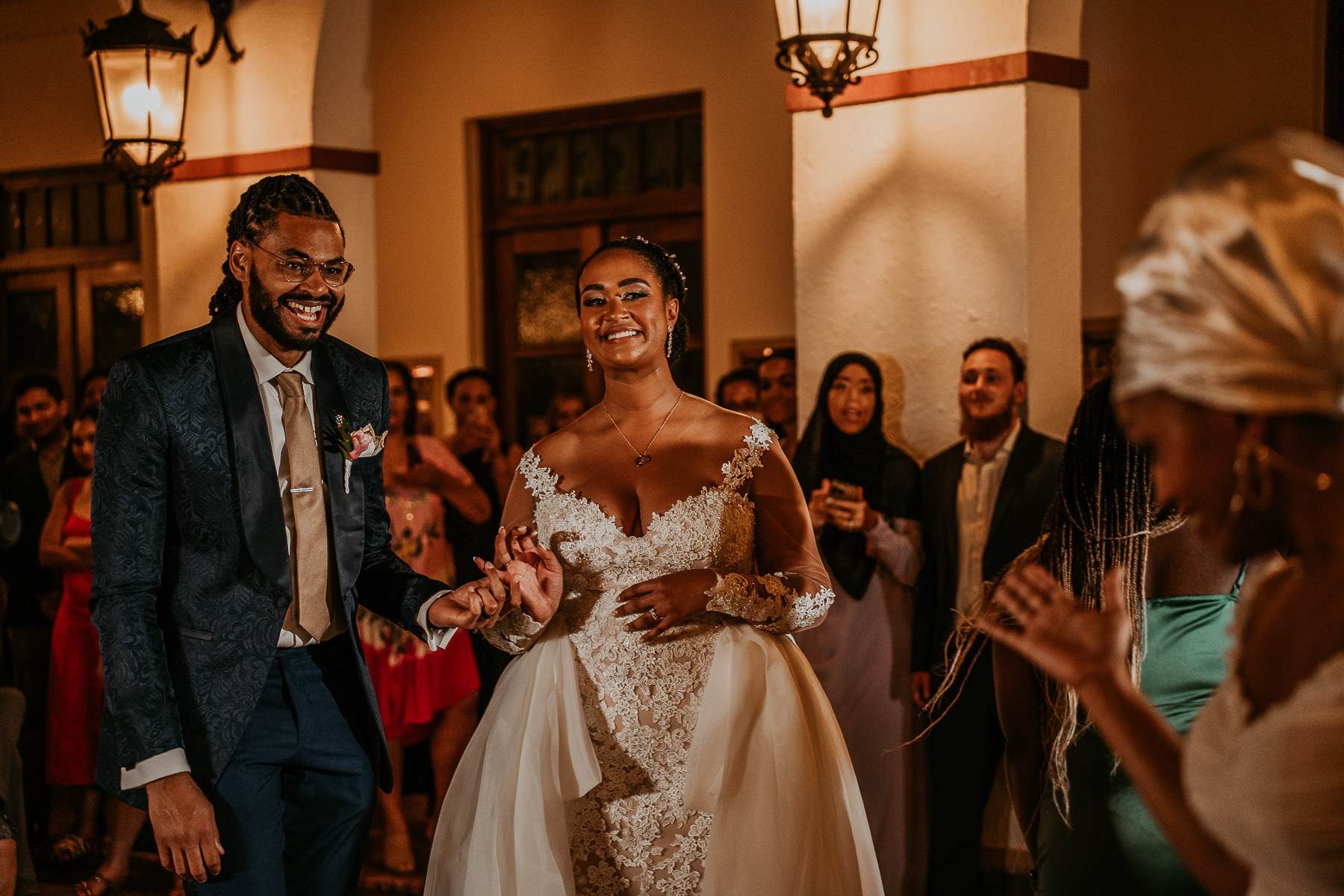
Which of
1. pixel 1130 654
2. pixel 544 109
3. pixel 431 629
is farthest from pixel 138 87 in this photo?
pixel 1130 654

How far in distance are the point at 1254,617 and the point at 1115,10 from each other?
5.90m

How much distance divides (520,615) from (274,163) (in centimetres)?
407

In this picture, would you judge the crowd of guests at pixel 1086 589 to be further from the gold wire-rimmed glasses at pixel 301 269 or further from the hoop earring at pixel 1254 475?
the gold wire-rimmed glasses at pixel 301 269

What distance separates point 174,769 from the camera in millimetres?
2342

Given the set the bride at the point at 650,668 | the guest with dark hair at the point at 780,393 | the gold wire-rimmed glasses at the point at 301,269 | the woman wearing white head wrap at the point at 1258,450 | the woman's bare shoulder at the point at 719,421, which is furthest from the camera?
the guest with dark hair at the point at 780,393

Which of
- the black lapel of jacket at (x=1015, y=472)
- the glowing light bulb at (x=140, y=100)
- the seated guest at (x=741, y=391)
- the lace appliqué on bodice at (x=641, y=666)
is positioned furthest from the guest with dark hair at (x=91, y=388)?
the black lapel of jacket at (x=1015, y=472)

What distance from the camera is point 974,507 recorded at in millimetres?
4688

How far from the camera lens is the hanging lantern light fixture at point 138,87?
584 centimetres

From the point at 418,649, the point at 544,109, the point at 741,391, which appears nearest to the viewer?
the point at 418,649

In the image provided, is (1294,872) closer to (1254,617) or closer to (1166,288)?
(1254,617)

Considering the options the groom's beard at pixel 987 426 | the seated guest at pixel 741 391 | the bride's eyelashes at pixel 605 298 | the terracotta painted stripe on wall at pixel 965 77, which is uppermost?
the terracotta painted stripe on wall at pixel 965 77

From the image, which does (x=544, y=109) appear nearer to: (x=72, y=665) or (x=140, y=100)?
(x=140, y=100)

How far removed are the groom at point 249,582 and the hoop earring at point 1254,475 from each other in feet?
5.52

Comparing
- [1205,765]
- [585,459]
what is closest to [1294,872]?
[1205,765]
